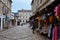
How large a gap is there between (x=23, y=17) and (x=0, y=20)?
8828 cm

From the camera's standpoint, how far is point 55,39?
7.60 m

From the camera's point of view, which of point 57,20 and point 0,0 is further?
point 0,0

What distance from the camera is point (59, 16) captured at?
24.6 ft

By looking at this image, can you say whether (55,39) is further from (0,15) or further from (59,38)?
(0,15)

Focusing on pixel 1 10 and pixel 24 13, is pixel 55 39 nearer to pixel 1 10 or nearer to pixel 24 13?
pixel 1 10

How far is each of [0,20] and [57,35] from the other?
1120 inches

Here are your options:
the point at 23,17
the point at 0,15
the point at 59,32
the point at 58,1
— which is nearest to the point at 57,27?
the point at 59,32

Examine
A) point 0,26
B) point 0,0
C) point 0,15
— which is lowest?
point 0,26

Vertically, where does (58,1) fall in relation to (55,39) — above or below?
above

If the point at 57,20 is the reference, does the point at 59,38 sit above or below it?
below

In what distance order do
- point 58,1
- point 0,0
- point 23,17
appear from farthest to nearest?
point 23,17, point 0,0, point 58,1

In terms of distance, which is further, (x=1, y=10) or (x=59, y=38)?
(x=1, y=10)

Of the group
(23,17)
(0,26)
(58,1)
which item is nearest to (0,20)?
(0,26)

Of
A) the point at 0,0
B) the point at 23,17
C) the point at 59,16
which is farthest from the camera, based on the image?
the point at 23,17
